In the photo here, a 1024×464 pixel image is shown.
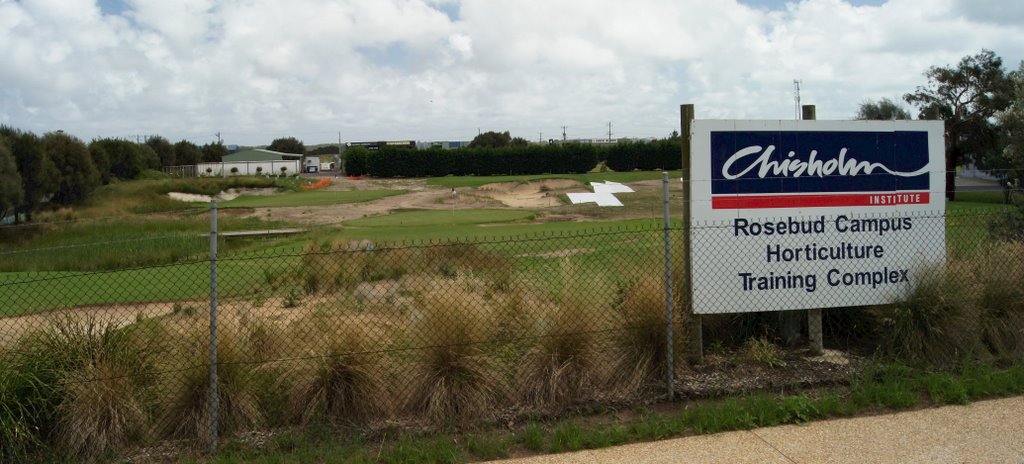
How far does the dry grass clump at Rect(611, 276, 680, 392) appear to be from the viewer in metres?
6.50

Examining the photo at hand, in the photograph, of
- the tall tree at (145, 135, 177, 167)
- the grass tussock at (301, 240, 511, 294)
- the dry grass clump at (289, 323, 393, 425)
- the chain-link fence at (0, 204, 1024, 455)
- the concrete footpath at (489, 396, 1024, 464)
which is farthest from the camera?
the tall tree at (145, 135, 177, 167)

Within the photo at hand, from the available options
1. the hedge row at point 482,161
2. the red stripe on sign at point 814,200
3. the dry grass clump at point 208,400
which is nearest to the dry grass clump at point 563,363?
the red stripe on sign at point 814,200

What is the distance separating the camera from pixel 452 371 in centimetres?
611

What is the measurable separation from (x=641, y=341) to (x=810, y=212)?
1.89 meters

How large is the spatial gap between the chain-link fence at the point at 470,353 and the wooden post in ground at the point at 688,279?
0.08ft

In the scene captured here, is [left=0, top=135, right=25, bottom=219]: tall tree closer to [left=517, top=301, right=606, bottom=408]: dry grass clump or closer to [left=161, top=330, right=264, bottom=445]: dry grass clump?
[left=161, top=330, right=264, bottom=445]: dry grass clump

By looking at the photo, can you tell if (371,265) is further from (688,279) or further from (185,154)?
(185,154)

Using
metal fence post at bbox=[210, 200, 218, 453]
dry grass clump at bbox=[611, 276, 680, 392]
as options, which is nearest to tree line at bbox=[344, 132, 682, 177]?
dry grass clump at bbox=[611, 276, 680, 392]

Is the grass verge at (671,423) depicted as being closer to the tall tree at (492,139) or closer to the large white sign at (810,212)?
the large white sign at (810,212)

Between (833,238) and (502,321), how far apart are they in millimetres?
2917

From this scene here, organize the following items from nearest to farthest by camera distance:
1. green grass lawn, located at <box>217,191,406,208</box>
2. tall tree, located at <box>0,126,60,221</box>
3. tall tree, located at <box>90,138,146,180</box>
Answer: tall tree, located at <box>0,126,60,221</box>, green grass lawn, located at <box>217,191,406,208</box>, tall tree, located at <box>90,138,146,180</box>

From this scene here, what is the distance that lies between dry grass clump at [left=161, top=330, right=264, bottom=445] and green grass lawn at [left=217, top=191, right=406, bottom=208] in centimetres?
3687

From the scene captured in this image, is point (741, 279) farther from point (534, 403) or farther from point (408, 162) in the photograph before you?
point (408, 162)

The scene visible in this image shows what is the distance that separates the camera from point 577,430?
5.67 metres
